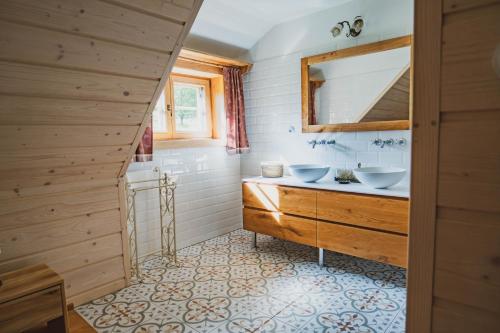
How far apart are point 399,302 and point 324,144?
5.22ft

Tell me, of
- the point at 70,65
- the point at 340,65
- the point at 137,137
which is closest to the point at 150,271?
the point at 137,137

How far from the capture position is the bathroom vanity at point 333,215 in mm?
2375

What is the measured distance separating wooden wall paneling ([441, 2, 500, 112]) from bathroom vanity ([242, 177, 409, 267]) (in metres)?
1.77

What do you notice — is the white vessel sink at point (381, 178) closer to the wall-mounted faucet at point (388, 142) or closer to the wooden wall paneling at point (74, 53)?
the wall-mounted faucet at point (388, 142)

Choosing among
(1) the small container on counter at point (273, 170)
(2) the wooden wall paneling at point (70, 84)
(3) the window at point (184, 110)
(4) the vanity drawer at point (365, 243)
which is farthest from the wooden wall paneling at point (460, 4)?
(3) the window at point (184, 110)

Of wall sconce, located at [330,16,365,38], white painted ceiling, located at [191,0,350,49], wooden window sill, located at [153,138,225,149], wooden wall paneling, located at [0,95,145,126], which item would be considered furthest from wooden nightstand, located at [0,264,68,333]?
wall sconce, located at [330,16,365,38]

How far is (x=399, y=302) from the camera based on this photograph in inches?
87.8

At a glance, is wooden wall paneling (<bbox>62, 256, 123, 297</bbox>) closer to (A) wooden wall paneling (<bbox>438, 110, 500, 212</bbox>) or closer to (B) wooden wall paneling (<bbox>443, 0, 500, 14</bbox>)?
(A) wooden wall paneling (<bbox>438, 110, 500, 212</bbox>)

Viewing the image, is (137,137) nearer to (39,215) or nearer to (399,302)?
(39,215)

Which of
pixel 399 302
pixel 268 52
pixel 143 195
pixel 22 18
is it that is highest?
pixel 268 52

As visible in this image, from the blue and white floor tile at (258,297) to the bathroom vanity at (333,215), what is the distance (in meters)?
0.24

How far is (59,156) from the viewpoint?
2.03m

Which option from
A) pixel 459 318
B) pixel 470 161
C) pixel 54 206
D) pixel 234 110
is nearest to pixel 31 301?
pixel 54 206

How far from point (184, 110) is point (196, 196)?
0.97m
